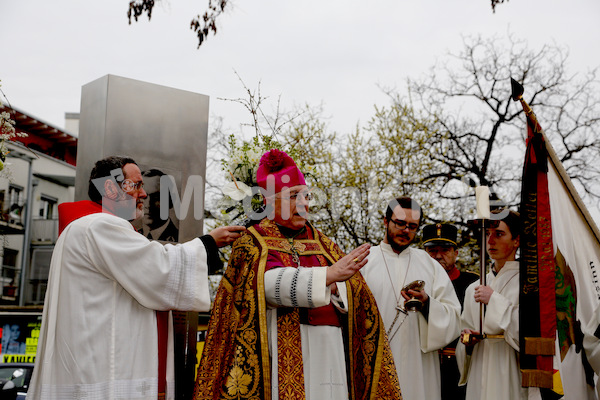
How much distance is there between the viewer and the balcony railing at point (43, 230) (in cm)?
3123

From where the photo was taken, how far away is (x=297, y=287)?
4.09 m

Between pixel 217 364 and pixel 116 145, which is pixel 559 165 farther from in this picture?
pixel 116 145

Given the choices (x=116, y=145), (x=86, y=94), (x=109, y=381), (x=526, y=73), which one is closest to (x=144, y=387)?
(x=109, y=381)

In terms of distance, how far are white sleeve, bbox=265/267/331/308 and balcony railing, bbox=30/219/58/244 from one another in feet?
95.9

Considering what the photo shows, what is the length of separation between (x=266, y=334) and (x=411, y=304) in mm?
1450

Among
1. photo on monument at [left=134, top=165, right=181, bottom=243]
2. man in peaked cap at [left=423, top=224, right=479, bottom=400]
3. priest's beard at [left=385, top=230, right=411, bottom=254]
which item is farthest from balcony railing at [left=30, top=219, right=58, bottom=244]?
priest's beard at [left=385, top=230, right=411, bottom=254]

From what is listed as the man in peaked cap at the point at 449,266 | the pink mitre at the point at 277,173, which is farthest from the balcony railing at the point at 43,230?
the pink mitre at the point at 277,173

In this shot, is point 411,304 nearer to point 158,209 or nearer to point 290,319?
point 290,319

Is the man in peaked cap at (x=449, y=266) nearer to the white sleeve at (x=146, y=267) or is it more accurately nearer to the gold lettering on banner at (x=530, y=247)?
the gold lettering on banner at (x=530, y=247)

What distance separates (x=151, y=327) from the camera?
153 inches

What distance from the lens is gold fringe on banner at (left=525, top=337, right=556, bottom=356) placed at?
4.66m

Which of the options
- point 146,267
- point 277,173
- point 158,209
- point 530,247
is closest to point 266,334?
point 146,267

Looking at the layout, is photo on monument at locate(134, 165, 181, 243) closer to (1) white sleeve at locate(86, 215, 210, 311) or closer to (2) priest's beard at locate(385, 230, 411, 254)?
(1) white sleeve at locate(86, 215, 210, 311)

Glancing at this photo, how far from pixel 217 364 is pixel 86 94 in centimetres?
257
